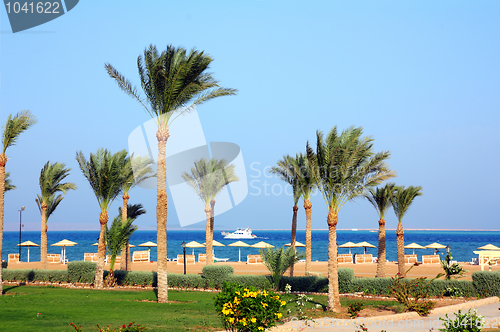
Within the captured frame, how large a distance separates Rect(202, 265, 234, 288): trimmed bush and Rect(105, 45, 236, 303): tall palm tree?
4983 mm

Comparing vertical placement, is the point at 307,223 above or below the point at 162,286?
above

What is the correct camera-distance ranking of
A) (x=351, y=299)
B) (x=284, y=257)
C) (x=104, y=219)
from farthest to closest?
(x=104, y=219) < (x=284, y=257) < (x=351, y=299)

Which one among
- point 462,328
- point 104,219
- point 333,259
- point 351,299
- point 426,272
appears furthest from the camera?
point 426,272

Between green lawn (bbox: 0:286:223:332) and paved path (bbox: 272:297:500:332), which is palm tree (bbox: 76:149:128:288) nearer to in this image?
green lawn (bbox: 0:286:223:332)

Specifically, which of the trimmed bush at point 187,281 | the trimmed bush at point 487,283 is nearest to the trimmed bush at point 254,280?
the trimmed bush at point 187,281

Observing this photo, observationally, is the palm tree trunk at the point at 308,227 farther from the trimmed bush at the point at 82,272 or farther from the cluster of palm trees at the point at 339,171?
the trimmed bush at the point at 82,272

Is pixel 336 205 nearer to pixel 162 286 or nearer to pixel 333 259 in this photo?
pixel 333 259

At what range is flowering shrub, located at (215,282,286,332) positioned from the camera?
30.9ft

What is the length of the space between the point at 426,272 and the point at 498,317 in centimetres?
2273

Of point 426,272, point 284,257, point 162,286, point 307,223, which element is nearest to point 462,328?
point 162,286

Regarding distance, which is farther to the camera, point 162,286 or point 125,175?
point 125,175

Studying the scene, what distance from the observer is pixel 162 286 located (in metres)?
19.7

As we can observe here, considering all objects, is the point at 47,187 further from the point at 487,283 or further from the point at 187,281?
the point at 487,283

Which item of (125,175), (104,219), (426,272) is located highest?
(125,175)
